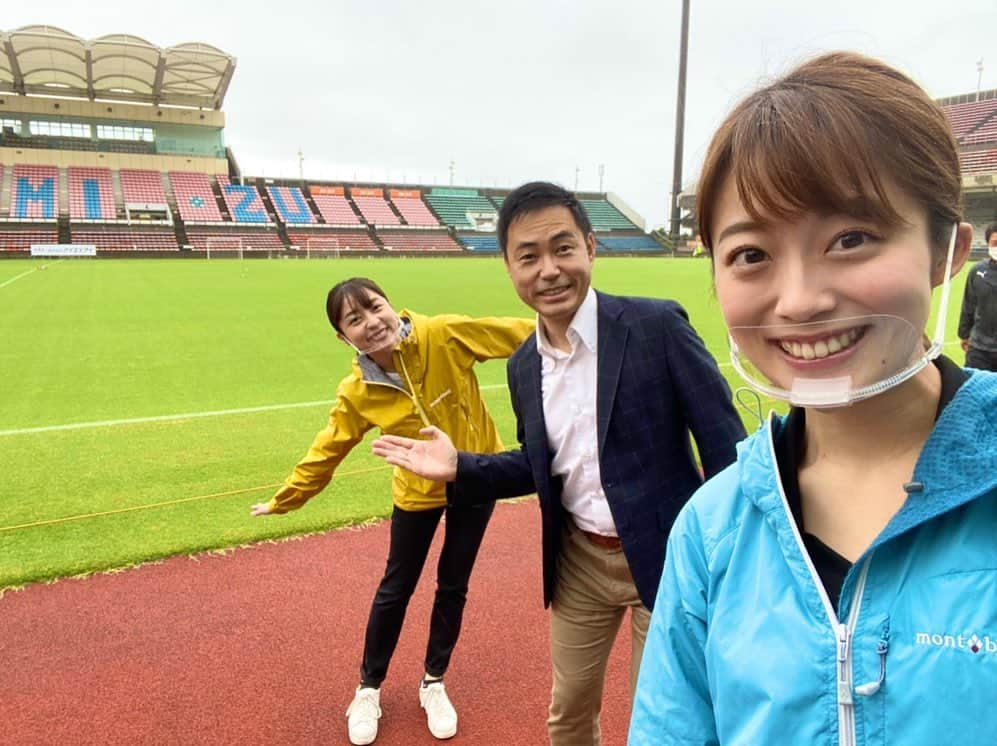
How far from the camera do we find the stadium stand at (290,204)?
52.6 meters

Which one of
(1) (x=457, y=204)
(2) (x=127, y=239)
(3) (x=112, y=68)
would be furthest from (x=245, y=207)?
(1) (x=457, y=204)

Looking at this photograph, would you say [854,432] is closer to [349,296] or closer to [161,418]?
[349,296]

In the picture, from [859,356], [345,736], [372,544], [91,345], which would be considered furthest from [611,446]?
[91,345]

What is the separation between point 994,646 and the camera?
83 centimetres

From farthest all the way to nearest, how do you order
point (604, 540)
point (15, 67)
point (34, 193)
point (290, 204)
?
point (290, 204), point (34, 193), point (15, 67), point (604, 540)

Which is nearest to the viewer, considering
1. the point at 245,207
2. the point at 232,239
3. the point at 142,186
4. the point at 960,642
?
the point at 960,642

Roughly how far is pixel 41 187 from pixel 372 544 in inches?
2228

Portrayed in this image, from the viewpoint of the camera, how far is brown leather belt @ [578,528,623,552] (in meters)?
2.28

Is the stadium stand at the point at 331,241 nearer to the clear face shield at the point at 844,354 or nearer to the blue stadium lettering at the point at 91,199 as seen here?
the blue stadium lettering at the point at 91,199

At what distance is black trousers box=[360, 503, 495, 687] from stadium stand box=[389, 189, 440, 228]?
5559 cm

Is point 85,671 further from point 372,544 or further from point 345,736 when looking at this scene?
point 372,544

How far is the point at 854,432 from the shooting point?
3.41 feet

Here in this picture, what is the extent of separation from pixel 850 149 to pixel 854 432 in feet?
1.40

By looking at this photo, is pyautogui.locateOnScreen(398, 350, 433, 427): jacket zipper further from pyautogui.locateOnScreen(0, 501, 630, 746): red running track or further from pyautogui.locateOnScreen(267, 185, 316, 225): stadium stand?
pyautogui.locateOnScreen(267, 185, 316, 225): stadium stand
